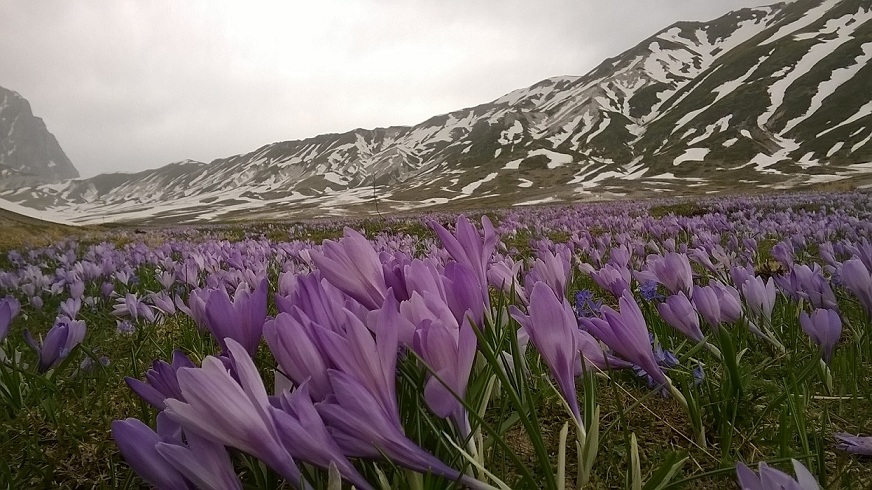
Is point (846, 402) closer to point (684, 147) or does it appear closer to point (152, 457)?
point (152, 457)

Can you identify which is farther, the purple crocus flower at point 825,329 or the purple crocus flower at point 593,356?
the purple crocus flower at point 825,329

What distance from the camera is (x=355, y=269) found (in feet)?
3.61

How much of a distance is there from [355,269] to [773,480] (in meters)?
0.83

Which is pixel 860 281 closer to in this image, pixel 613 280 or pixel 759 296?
pixel 759 296

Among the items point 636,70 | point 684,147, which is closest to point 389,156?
point 636,70

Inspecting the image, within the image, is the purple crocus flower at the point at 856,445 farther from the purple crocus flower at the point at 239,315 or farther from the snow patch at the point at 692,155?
the snow patch at the point at 692,155

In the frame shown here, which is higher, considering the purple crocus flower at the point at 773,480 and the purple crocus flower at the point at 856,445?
the purple crocus flower at the point at 773,480

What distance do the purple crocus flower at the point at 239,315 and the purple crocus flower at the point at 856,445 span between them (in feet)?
4.91

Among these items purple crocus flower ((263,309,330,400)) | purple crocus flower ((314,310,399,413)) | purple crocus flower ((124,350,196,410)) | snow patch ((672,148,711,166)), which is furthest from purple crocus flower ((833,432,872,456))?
snow patch ((672,148,711,166))

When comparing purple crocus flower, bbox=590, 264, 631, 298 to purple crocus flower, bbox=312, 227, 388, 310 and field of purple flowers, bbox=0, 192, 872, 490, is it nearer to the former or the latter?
field of purple flowers, bbox=0, 192, 872, 490

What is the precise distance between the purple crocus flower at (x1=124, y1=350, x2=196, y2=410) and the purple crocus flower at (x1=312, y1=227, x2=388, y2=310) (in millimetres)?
334

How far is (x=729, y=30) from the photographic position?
181625 mm

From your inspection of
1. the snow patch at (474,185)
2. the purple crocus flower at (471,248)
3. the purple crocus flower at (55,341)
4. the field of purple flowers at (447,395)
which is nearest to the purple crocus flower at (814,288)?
the field of purple flowers at (447,395)

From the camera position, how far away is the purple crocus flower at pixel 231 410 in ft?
2.31
